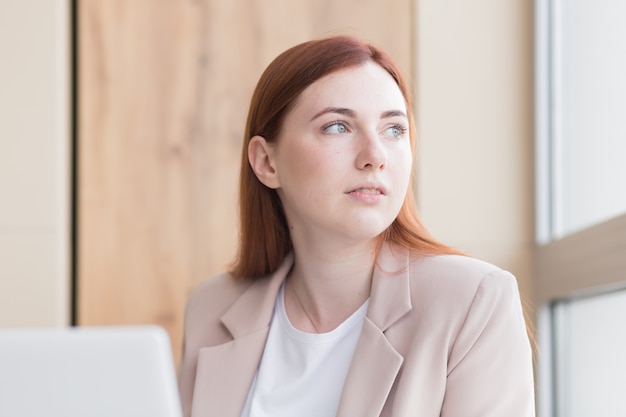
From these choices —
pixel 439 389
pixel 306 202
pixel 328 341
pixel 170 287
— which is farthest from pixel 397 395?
pixel 170 287

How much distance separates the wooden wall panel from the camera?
3018 mm

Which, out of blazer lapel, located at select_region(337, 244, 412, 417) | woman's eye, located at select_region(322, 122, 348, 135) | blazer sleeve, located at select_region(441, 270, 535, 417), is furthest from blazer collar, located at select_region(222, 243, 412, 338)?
woman's eye, located at select_region(322, 122, 348, 135)

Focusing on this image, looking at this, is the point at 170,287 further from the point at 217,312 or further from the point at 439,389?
the point at 439,389

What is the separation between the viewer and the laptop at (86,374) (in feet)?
2.79

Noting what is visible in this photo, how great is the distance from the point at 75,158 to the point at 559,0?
151cm

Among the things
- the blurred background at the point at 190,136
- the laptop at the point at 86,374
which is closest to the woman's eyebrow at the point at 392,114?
the laptop at the point at 86,374

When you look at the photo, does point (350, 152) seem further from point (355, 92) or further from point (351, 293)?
point (351, 293)

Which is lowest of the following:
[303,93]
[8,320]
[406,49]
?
[8,320]

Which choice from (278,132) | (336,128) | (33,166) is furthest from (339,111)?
(33,166)

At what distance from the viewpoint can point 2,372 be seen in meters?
0.85

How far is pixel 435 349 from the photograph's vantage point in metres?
1.71

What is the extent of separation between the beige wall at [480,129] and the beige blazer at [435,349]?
1165 mm

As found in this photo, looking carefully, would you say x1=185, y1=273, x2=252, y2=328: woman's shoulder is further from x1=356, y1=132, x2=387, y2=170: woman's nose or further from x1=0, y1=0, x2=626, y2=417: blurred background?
x1=0, y1=0, x2=626, y2=417: blurred background

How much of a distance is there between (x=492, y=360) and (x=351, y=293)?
0.35m
